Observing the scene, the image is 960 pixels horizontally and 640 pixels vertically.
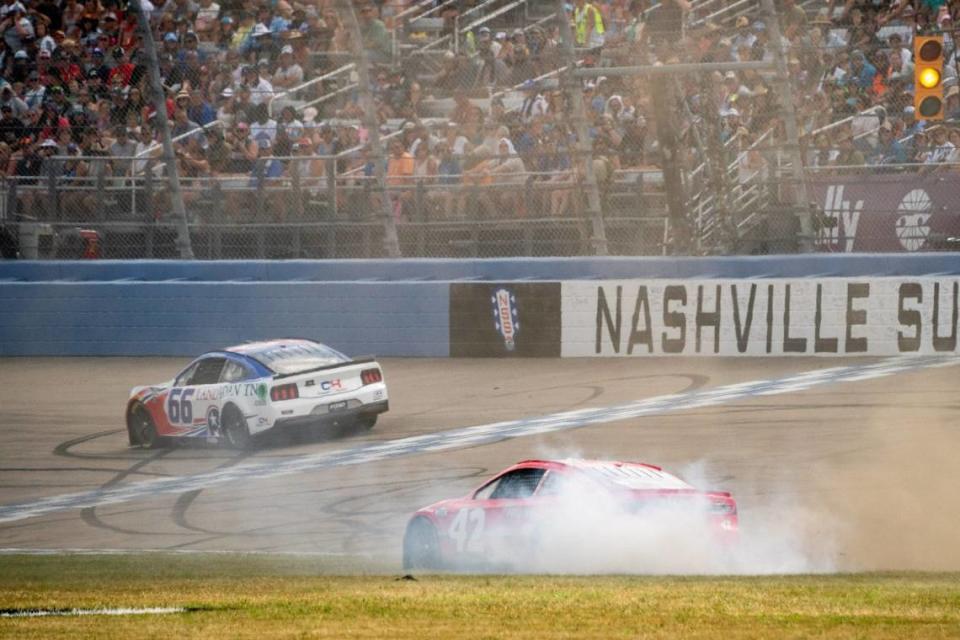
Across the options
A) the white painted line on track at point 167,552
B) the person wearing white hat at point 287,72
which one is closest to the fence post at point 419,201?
the person wearing white hat at point 287,72

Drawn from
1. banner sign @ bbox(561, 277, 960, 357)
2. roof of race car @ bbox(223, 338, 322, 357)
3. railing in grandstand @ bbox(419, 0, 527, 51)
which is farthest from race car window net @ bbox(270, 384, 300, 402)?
railing in grandstand @ bbox(419, 0, 527, 51)

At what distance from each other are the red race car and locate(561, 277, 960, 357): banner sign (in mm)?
9234

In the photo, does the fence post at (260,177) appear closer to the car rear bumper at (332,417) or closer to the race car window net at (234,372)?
→ the race car window net at (234,372)

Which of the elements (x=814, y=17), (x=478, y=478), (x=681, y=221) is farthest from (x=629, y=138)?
(x=478, y=478)

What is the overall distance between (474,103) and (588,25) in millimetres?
2590

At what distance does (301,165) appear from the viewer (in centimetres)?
1994

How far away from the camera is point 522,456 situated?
14656mm

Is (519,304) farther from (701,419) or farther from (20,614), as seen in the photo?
(20,614)

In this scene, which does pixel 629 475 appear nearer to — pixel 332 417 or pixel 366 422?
pixel 332 417

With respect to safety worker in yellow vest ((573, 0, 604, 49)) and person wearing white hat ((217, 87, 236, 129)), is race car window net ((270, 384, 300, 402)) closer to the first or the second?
person wearing white hat ((217, 87, 236, 129))

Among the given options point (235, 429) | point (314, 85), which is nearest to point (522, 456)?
point (235, 429)

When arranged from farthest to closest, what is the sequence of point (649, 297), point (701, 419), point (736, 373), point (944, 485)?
point (649, 297)
point (736, 373)
point (701, 419)
point (944, 485)

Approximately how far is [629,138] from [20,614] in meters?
12.8

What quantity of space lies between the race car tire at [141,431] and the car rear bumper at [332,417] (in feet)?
5.14
